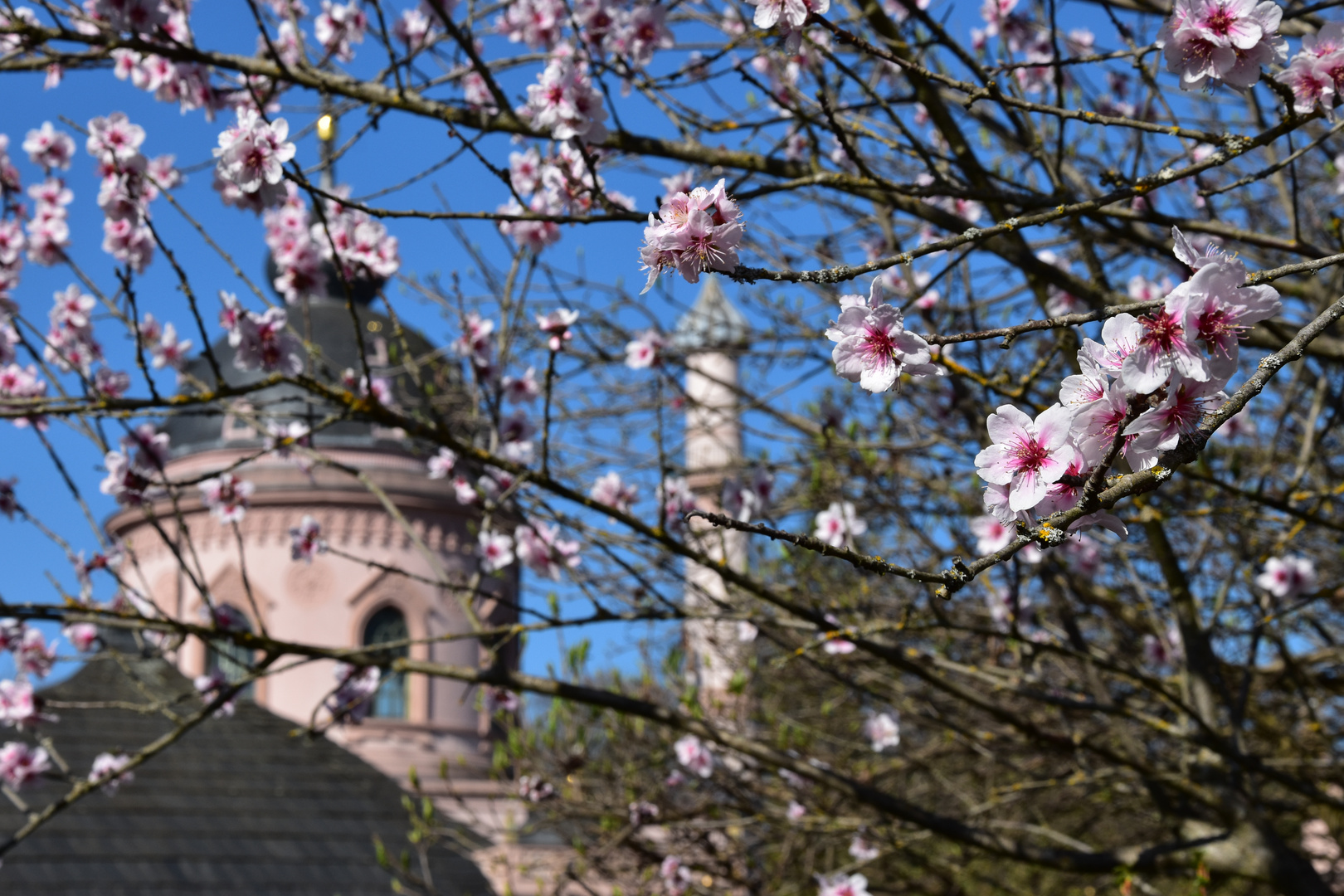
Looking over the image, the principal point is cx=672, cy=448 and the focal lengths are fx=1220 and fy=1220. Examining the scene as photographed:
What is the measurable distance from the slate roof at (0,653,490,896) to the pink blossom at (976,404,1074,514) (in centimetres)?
693

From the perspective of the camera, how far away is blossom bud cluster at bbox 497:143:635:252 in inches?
132

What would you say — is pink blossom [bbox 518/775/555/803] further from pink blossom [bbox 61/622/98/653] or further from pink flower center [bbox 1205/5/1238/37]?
pink flower center [bbox 1205/5/1238/37]

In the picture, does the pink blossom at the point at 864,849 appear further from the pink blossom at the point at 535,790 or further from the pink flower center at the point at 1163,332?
the pink flower center at the point at 1163,332

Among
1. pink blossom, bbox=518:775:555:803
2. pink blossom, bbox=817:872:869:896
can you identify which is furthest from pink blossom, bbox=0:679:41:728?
pink blossom, bbox=817:872:869:896

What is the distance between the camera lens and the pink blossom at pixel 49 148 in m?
4.75

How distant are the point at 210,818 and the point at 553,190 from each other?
7.91 metres

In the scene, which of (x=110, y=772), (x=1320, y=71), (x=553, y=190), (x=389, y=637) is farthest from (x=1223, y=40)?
(x=389, y=637)

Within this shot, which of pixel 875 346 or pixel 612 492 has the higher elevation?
pixel 612 492

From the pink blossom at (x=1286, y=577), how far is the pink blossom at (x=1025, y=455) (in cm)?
424

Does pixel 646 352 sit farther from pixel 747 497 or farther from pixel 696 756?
pixel 696 756

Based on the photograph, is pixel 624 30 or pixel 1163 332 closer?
pixel 1163 332

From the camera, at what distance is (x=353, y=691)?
16.3 feet

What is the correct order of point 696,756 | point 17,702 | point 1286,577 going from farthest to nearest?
point 696,756, point 1286,577, point 17,702

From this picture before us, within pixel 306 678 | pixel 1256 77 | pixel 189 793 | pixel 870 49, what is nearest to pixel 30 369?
pixel 870 49
